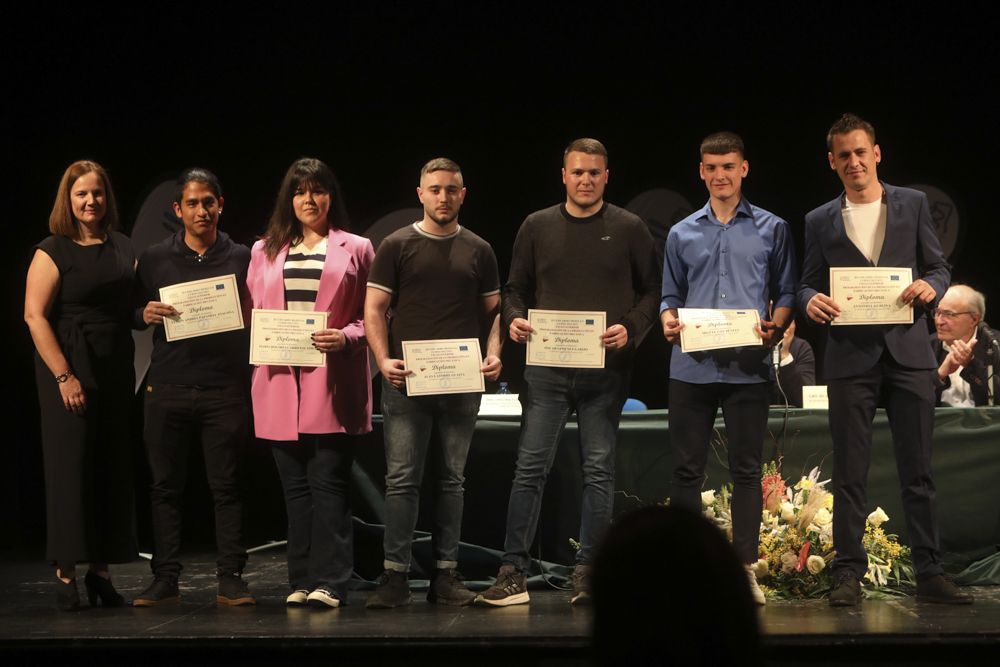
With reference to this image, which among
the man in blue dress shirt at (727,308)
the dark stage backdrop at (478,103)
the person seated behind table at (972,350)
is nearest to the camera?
the man in blue dress shirt at (727,308)

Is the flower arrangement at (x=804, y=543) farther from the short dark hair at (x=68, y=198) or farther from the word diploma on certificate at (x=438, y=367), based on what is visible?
the short dark hair at (x=68, y=198)

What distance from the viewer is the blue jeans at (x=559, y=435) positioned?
4.27 m

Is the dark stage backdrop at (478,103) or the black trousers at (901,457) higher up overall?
the dark stage backdrop at (478,103)

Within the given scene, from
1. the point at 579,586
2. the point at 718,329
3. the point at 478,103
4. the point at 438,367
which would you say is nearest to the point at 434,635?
the point at 579,586

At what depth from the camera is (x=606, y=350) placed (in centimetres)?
423

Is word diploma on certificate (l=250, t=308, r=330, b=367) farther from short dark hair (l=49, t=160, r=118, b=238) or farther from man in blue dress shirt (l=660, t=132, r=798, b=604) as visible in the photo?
man in blue dress shirt (l=660, t=132, r=798, b=604)

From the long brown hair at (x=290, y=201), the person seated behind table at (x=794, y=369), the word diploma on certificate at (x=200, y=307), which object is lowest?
the person seated behind table at (x=794, y=369)

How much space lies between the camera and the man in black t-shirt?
14.0ft

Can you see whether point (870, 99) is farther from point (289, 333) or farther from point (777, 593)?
point (289, 333)

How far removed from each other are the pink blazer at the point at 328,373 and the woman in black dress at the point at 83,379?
625 mm

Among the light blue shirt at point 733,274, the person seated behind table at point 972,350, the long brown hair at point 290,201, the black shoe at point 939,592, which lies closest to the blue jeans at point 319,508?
the long brown hair at point 290,201

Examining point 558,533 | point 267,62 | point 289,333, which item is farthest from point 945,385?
point 267,62

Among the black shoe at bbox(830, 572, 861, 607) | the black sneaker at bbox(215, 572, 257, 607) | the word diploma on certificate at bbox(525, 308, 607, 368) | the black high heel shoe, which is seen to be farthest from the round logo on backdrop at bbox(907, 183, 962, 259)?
the black high heel shoe

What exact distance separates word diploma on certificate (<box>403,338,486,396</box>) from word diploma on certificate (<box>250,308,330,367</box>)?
1.18 feet
